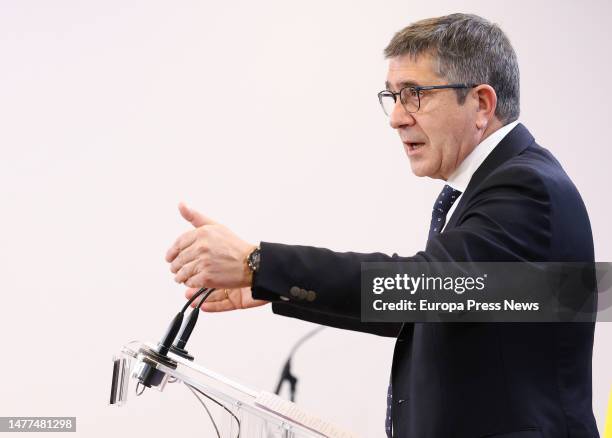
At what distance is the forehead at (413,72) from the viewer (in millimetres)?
1544

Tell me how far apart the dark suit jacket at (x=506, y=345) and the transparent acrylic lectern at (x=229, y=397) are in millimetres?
162

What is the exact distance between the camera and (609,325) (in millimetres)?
3260

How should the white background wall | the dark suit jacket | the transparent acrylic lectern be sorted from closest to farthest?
1. the transparent acrylic lectern
2. the dark suit jacket
3. the white background wall

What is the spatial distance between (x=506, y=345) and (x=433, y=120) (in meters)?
0.47

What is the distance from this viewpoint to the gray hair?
1545 mm

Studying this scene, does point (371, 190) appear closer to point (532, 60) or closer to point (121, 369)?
point (532, 60)

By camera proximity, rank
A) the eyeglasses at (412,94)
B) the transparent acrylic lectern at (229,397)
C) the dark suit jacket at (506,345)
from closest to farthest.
Answer: the transparent acrylic lectern at (229,397), the dark suit jacket at (506,345), the eyeglasses at (412,94)

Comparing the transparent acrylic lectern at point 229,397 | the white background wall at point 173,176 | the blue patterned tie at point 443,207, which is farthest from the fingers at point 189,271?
the white background wall at point 173,176

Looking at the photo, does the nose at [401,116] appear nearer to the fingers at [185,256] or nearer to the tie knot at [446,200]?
the tie knot at [446,200]

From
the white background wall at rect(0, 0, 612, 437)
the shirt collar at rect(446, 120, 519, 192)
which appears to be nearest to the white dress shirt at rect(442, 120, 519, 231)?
the shirt collar at rect(446, 120, 519, 192)

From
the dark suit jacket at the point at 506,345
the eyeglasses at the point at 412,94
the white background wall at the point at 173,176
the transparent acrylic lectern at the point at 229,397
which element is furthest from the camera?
the white background wall at the point at 173,176

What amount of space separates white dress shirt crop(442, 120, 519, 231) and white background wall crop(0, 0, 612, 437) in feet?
4.76

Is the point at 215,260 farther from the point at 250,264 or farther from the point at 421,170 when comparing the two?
the point at 421,170

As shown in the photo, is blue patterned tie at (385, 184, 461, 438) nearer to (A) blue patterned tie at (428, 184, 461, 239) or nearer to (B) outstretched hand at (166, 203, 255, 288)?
(A) blue patterned tie at (428, 184, 461, 239)
